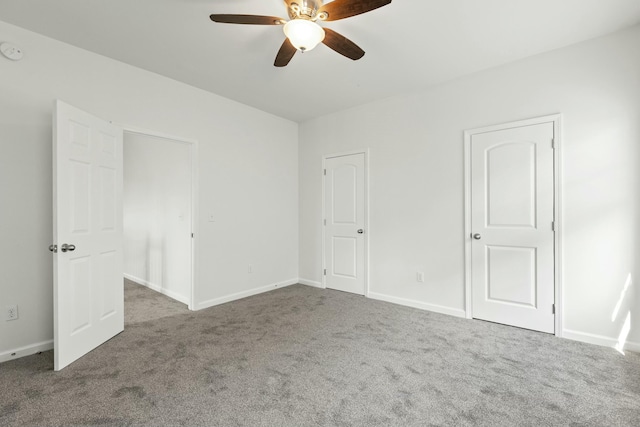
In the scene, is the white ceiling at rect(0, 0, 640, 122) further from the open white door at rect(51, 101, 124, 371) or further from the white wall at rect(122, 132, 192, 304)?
the white wall at rect(122, 132, 192, 304)

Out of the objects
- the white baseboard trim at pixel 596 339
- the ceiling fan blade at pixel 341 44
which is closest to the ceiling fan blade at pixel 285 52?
the ceiling fan blade at pixel 341 44

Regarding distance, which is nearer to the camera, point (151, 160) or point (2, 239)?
point (2, 239)

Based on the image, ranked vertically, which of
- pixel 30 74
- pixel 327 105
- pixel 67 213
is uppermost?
pixel 327 105

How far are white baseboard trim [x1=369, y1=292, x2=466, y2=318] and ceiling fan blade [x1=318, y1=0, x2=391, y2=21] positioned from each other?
3061 mm

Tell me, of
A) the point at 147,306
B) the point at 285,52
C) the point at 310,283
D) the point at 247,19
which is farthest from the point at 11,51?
the point at 310,283

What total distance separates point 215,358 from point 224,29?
267cm

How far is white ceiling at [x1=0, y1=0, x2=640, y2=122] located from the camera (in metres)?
2.23

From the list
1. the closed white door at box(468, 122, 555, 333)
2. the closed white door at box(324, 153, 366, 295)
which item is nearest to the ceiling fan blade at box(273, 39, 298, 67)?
the closed white door at box(324, 153, 366, 295)

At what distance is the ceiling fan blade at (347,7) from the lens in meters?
1.77

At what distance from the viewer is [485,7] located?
7.29 feet

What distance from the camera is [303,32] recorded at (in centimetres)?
197

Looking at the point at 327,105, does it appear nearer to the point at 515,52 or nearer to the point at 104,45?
the point at 515,52

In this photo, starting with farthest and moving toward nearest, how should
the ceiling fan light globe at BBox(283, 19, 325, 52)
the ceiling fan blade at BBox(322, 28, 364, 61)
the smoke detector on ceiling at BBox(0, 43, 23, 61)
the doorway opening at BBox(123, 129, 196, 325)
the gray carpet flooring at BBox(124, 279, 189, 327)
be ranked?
the doorway opening at BBox(123, 129, 196, 325) < the gray carpet flooring at BBox(124, 279, 189, 327) < the smoke detector on ceiling at BBox(0, 43, 23, 61) < the ceiling fan blade at BBox(322, 28, 364, 61) < the ceiling fan light globe at BBox(283, 19, 325, 52)

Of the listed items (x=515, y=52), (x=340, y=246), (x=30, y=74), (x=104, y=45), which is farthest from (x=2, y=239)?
(x=515, y=52)
